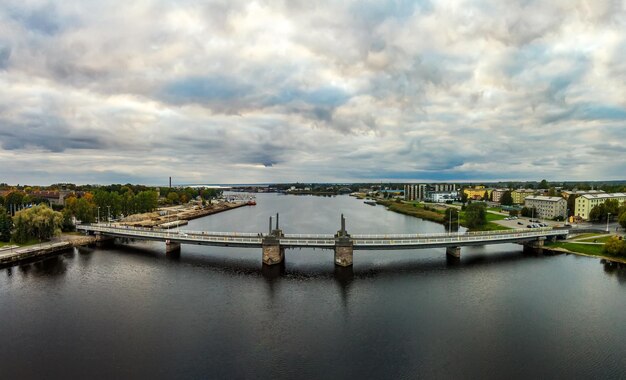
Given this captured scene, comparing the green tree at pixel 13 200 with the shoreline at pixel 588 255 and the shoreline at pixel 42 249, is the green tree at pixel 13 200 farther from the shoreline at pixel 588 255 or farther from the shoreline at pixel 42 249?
the shoreline at pixel 588 255

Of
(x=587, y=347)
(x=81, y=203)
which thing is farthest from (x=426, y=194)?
(x=587, y=347)

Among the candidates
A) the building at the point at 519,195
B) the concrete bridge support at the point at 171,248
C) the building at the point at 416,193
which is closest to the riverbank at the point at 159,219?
the concrete bridge support at the point at 171,248

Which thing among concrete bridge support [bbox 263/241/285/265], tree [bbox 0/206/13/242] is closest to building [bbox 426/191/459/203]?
concrete bridge support [bbox 263/241/285/265]

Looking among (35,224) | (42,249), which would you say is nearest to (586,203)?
(42,249)

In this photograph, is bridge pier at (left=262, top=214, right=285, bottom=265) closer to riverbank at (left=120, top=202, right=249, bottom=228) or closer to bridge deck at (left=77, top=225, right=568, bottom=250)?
bridge deck at (left=77, top=225, right=568, bottom=250)

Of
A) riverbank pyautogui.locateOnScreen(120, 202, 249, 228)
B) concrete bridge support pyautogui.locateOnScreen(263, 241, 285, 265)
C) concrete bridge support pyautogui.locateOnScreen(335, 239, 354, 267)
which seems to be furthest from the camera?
riverbank pyautogui.locateOnScreen(120, 202, 249, 228)

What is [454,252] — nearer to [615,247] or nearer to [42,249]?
[615,247]
